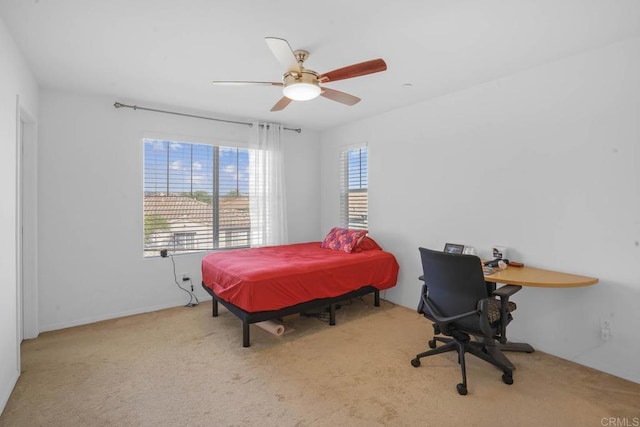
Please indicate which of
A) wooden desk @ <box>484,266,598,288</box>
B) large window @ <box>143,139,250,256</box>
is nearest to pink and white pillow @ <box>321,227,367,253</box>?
large window @ <box>143,139,250,256</box>

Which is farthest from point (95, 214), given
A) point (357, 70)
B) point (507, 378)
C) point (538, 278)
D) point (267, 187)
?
point (538, 278)

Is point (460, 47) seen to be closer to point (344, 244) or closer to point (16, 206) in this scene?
point (344, 244)

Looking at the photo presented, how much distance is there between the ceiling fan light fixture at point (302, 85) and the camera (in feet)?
7.65

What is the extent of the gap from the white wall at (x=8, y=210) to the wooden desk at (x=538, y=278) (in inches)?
131

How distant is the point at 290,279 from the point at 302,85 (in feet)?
5.54

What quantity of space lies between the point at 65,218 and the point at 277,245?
2.45 m

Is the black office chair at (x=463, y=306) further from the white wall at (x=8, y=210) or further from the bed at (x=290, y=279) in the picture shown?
the white wall at (x=8, y=210)

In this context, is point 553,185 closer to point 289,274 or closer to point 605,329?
point 605,329

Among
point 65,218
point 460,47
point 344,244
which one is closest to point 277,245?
point 344,244

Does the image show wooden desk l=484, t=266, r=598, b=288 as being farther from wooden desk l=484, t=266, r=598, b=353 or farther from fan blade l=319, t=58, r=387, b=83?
fan blade l=319, t=58, r=387, b=83

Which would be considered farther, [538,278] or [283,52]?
[538,278]

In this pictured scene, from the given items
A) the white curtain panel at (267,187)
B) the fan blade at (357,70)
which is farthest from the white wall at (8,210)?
the white curtain panel at (267,187)

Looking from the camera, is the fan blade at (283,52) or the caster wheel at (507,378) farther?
the caster wheel at (507,378)

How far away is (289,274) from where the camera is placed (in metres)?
3.00
